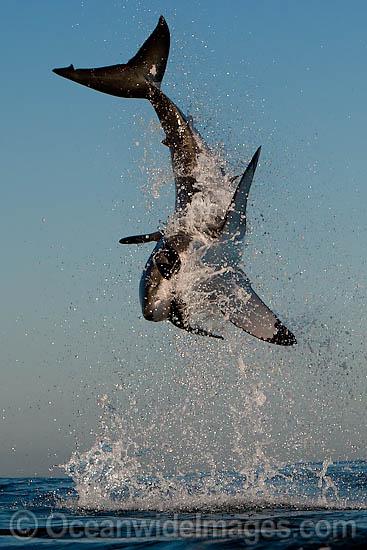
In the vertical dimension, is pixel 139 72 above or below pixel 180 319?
above

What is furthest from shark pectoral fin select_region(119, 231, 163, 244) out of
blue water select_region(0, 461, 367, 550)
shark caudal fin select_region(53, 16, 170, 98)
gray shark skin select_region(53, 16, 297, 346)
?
blue water select_region(0, 461, 367, 550)

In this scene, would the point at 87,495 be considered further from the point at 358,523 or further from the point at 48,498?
the point at 358,523

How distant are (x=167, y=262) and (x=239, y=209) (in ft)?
6.63

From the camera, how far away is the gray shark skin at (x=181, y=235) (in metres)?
13.9

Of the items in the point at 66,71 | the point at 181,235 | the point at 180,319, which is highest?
the point at 66,71

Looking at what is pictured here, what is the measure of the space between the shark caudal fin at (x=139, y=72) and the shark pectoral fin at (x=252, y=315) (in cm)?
498

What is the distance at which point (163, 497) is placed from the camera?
15109 mm

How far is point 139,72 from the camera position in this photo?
15875mm

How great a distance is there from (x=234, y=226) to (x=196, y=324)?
225cm

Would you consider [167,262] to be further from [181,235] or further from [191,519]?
[191,519]

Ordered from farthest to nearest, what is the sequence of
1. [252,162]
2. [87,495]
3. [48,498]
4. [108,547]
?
[48,498], [87,495], [252,162], [108,547]

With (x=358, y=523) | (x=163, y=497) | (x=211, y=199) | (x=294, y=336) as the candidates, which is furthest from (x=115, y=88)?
(x=358, y=523)

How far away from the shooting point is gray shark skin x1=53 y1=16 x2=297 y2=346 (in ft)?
45.7

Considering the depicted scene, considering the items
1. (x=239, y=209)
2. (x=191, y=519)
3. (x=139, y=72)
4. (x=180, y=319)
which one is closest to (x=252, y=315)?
(x=180, y=319)
